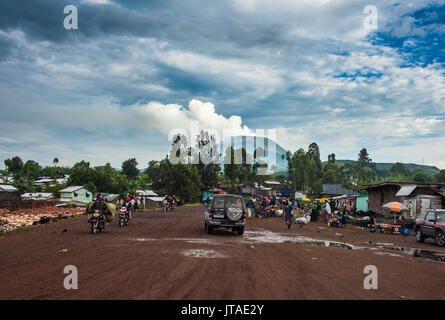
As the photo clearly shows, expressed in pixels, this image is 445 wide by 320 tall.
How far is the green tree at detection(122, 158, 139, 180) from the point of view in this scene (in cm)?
13625

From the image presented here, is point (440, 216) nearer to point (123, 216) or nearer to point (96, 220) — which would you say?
point (96, 220)

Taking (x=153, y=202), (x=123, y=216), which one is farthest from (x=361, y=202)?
(x=153, y=202)

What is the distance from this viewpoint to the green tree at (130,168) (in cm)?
13625

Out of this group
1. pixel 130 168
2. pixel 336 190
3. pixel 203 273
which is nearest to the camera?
pixel 203 273

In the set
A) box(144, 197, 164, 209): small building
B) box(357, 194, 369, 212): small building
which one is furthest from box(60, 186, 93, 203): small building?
box(357, 194, 369, 212): small building

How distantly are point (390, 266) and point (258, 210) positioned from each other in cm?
2403

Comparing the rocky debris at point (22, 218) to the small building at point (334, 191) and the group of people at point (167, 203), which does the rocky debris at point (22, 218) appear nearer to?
the group of people at point (167, 203)

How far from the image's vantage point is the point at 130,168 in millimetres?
136500

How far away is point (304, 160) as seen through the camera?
11169 cm

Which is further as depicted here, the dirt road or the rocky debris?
the rocky debris

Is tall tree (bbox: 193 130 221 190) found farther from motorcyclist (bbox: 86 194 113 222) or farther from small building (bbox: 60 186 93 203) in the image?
motorcyclist (bbox: 86 194 113 222)
